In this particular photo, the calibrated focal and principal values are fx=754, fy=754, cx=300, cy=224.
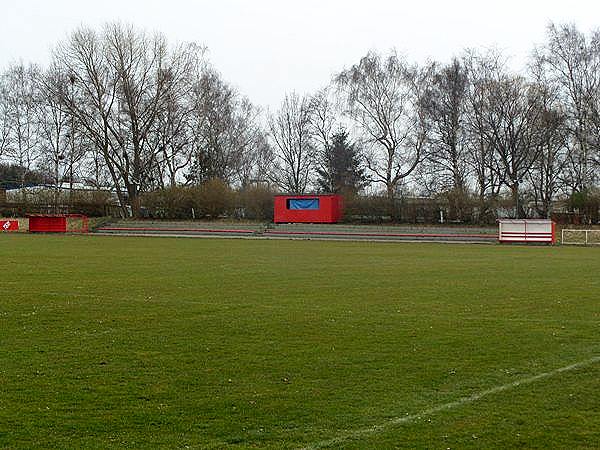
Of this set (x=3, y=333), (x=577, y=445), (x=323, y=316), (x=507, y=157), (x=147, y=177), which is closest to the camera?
(x=577, y=445)

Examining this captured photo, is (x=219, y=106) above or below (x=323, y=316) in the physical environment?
above

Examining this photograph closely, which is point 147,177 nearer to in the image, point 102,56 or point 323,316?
point 102,56

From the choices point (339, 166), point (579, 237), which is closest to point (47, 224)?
point (339, 166)

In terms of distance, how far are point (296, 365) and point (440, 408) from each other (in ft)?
8.34

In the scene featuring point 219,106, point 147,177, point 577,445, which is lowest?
point 577,445

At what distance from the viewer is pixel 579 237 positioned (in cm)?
5478

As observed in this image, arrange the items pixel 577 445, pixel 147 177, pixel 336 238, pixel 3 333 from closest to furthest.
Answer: pixel 577 445, pixel 3 333, pixel 336 238, pixel 147 177

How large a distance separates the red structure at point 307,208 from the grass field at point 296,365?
4662 centimetres

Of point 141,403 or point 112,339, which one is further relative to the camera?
point 112,339

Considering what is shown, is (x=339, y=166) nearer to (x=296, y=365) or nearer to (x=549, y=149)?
(x=549, y=149)

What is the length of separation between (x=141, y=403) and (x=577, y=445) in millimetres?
4234

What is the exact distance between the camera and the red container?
66.2m

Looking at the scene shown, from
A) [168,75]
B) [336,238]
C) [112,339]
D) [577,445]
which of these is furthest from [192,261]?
[168,75]

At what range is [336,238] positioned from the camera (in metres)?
58.2
